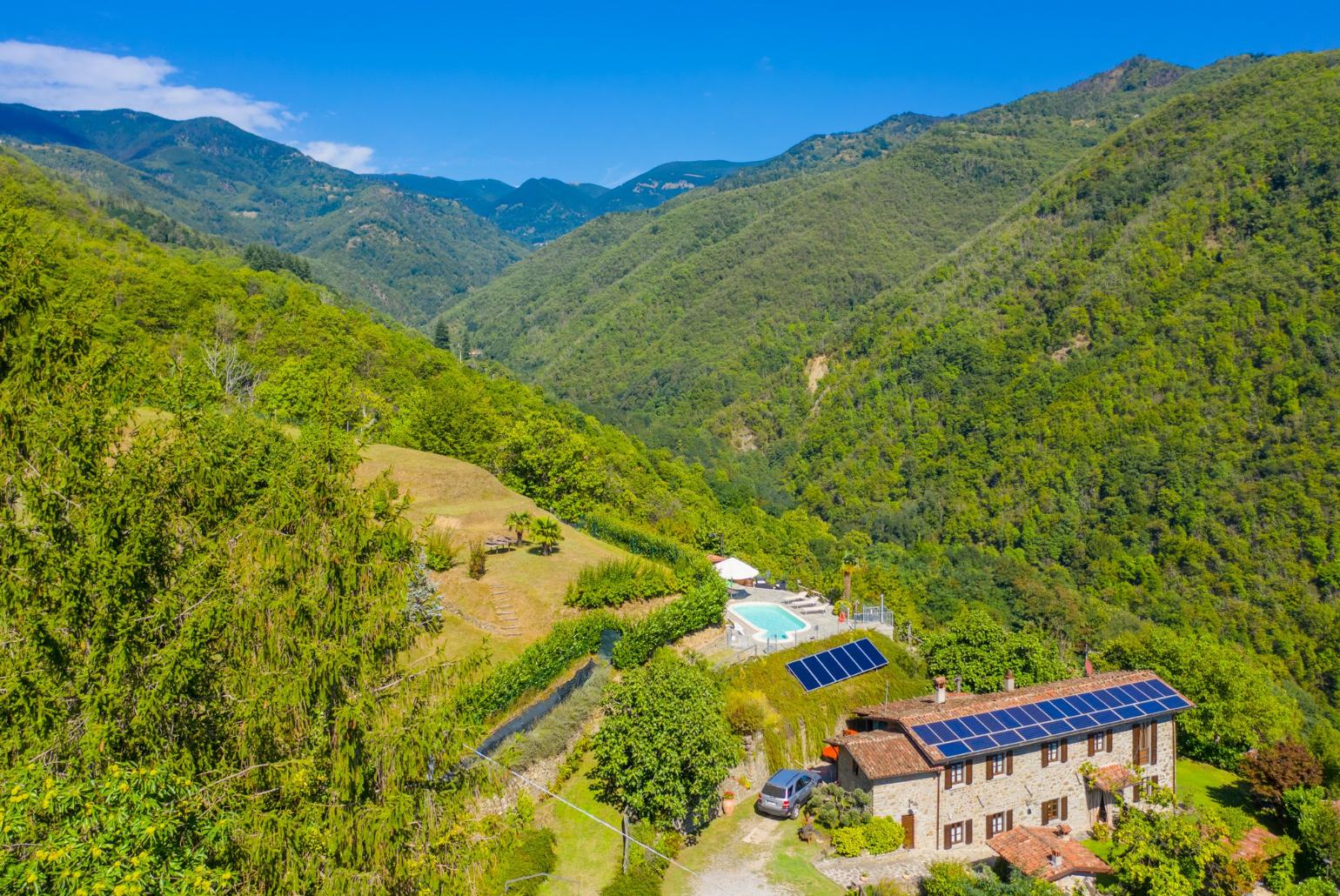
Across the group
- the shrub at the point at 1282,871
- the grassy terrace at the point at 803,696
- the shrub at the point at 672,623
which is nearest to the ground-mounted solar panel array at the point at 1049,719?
the grassy terrace at the point at 803,696

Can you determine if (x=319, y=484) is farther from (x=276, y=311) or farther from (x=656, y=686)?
(x=276, y=311)

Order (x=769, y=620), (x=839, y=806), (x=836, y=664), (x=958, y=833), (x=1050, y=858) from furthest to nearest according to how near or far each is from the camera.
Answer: (x=769, y=620) → (x=836, y=664) → (x=958, y=833) → (x=1050, y=858) → (x=839, y=806)

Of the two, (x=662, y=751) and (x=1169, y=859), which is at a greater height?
(x=662, y=751)

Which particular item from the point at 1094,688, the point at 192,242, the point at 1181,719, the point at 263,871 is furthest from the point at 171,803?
the point at 192,242

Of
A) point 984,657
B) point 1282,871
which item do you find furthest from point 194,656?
point 1282,871

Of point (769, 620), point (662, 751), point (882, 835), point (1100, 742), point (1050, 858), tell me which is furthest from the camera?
point (769, 620)

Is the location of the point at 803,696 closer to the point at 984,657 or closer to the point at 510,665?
the point at 984,657
